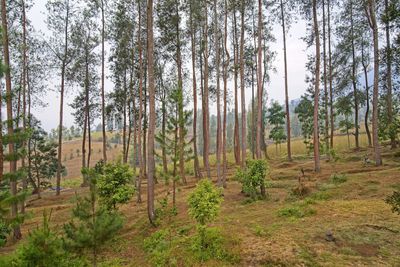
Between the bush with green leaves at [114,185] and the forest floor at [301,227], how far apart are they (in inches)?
64.1

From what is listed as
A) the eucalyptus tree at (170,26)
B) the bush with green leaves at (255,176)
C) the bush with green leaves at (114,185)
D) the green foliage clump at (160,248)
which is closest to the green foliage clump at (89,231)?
the green foliage clump at (160,248)

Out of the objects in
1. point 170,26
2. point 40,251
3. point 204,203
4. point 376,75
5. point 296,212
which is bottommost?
point 296,212

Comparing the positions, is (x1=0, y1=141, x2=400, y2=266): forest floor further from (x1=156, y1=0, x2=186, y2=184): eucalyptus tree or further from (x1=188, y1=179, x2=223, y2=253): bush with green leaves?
(x1=156, y1=0, x2=186, y2=184): eucalyptus tree

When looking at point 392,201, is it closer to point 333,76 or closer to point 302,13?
point 302,13

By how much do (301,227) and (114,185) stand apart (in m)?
8.36

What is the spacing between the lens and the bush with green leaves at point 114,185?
44.7ft

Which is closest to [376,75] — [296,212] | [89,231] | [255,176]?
[255,176]

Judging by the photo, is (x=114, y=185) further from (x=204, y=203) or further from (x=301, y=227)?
(x=301, y=227)

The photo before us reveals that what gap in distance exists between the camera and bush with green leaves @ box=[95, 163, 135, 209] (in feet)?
44.7

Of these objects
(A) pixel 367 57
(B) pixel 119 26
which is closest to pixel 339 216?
(B) pixel 119 26

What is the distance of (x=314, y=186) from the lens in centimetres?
1497

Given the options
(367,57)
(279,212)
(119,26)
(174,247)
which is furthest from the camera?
(367,57)

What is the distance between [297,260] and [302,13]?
1680cm

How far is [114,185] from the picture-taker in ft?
44.9
